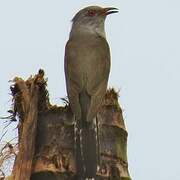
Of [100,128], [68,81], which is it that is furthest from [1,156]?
[100,128]

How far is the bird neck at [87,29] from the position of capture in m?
9.30

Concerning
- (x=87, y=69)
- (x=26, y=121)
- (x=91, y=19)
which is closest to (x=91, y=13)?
(x=91, y=19)

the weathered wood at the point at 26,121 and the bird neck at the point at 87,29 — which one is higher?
the bird neck at the point at 87,29

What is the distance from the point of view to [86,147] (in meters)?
6.49

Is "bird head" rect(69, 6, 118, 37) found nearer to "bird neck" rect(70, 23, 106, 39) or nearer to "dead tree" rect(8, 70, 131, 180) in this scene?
"bird neck" rect(70, 23, 106, 39)

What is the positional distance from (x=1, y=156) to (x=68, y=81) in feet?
4.27

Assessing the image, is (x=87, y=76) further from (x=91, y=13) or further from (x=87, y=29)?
(x=91, y=13)

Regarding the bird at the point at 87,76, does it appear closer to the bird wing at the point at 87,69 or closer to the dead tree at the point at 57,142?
the bird wing at the point at 87,69

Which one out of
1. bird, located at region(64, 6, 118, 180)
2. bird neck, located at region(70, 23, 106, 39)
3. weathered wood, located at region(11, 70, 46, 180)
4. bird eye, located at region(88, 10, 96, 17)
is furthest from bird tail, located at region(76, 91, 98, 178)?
Answer: bird eye, located at region(88, 10, 96, 17)

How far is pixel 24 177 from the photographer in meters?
6.11

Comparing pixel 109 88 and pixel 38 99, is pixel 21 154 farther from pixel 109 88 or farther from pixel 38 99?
pixel 109 88

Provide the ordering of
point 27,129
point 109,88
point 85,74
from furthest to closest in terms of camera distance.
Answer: point 85,74 < point 109,88 < point 27,129

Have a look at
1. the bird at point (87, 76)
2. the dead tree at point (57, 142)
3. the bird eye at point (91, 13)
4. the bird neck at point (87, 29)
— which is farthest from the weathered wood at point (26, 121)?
the bird eye at point (91, 13)

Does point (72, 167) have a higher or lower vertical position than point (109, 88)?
lower
